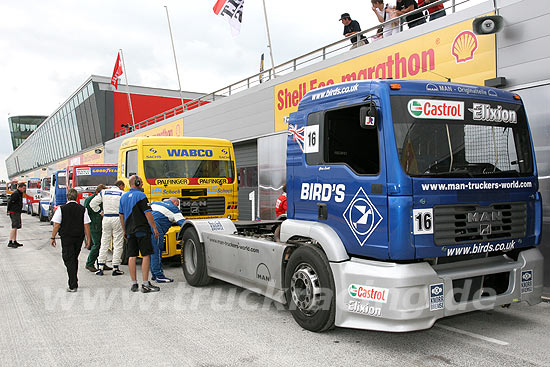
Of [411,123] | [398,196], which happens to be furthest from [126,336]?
[411,123]

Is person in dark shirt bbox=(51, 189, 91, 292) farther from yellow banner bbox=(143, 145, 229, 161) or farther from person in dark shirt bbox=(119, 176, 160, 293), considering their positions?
yellow banner bbox=(143, 145, 229, 161)

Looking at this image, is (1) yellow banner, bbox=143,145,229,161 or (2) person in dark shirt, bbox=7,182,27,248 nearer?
(1) yellow banner, bbox=143,145,229,161

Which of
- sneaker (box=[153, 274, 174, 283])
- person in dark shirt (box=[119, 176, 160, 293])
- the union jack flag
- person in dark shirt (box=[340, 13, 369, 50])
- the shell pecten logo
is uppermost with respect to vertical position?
person in dark shirt (box=[340, 13, 369, 50])

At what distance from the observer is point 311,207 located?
17.9 feet

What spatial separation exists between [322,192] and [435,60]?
16.4 ft

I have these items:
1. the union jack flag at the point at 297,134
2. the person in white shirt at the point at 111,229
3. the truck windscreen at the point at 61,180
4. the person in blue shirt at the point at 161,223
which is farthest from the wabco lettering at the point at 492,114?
the truck windscreen at the point at 61,180

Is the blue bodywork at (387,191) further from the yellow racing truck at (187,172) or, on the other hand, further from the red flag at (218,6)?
the red flag at (218,6)

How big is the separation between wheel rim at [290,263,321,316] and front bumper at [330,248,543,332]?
0.30 metres

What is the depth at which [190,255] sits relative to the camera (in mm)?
7863

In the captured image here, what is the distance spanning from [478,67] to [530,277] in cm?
441

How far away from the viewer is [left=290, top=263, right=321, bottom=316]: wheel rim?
503 centimetres

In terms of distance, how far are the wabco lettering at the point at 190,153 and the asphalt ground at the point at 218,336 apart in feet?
10.9

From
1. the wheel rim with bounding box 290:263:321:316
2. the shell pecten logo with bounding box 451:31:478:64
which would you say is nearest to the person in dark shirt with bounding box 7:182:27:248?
the wheel rim with bounding box 290:263:321:316

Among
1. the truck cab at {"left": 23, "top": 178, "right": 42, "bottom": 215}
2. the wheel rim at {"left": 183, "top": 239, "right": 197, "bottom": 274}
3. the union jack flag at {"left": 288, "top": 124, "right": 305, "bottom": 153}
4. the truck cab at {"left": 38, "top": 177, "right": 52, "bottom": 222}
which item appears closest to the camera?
the union jack flag at {"left": 288, "top": 124, "right": 305, "bottom": 153}
